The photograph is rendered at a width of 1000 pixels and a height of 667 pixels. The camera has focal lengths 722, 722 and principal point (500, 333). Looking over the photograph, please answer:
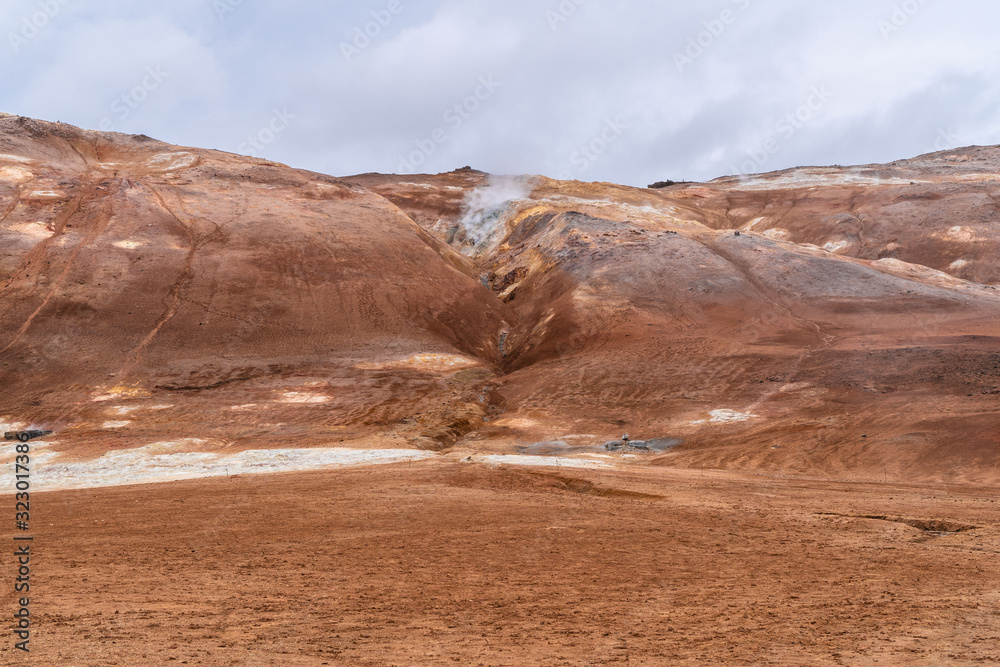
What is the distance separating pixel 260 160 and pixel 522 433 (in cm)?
3946

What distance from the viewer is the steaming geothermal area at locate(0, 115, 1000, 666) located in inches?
325

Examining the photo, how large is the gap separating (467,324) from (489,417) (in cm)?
1151

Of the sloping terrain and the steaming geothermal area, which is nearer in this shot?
the steaming geothermal area

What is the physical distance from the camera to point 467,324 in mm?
38625

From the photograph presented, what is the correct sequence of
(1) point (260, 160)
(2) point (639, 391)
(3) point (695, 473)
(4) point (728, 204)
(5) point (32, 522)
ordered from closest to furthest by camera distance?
(5) point (32, 522)
(3) point (695, 473)
(2) point (639, 391)
(1) point (260, 160)
(4) point (728, 204)

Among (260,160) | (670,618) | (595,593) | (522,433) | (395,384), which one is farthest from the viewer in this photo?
(260,160)

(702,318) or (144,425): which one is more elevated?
(702,318)

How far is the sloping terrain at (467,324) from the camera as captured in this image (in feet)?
77.2

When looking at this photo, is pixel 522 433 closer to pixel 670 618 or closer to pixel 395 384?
pixel 395 384

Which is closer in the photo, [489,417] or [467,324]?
[489,417]

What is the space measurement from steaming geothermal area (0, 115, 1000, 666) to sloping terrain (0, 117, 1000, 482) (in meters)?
0.19

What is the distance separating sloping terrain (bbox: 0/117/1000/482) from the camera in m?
23.5

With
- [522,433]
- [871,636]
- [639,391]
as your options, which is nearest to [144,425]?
[522,433]

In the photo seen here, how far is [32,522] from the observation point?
1279 cm
